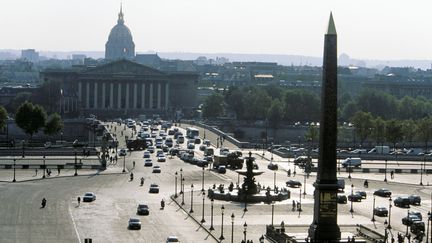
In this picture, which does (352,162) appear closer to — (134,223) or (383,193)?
(383,193)

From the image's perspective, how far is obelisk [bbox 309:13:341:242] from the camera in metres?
45.3

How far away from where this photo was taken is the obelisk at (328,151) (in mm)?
45344

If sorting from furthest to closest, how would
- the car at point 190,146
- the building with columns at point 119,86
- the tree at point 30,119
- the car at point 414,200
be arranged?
the building with columns at point 119,86 → the tree at point 30,119 → the car at point 190,146 → the car at point 414,200

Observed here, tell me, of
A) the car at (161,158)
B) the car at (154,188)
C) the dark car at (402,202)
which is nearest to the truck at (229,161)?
the car at (161,158)

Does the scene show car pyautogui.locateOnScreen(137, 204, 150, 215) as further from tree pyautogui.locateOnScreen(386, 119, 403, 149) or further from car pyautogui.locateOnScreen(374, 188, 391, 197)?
tree pyautogui.locateOnScreen(386, 119, 403, 149)

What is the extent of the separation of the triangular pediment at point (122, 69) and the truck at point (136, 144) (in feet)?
258

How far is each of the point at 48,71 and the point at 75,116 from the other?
84.6ft

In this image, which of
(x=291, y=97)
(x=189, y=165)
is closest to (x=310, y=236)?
(x=189, y=165)

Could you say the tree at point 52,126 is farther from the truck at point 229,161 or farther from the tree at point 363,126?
the truck at point 229,161

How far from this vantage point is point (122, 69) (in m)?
187

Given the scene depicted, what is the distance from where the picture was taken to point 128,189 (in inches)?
2933

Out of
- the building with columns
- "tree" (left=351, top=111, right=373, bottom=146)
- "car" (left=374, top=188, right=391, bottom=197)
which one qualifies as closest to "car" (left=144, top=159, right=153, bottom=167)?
"car" (left=374, top=188, right=391, bottom=197)

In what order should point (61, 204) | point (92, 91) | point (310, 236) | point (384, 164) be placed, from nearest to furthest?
point (310, 236), point (61, 204), point (384, 164), point (92, 91)

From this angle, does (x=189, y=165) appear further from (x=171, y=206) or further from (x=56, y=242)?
(x=56, y=242)
